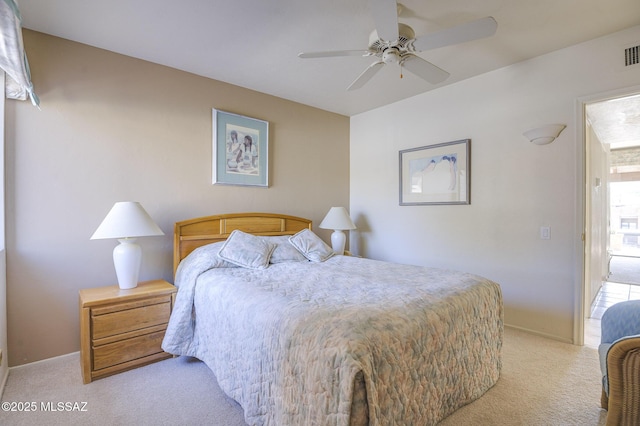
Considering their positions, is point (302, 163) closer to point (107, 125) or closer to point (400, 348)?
point (107, 125)

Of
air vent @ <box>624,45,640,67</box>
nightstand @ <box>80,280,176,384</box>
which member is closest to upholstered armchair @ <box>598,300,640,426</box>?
air vent @ <box>624,45,640,67</box>

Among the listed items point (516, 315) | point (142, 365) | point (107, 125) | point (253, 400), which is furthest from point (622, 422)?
point (107, 125)

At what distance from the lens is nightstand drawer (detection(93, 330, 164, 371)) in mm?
2201

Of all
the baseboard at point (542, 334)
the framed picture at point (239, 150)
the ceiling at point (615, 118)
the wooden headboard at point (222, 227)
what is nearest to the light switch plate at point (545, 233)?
the baseboard at point (542, 334)

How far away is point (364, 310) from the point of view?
1546mm

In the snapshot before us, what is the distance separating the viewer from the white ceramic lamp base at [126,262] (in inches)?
96.1

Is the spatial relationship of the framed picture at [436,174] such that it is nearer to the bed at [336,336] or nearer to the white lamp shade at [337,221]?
the white lamp shade at [337,221]

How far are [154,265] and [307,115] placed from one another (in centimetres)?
267

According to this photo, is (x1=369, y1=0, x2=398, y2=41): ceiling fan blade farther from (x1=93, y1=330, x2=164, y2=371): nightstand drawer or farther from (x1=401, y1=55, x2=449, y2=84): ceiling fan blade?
(x1=93, y1=330, x2=164, y2=371): nightstand drawer

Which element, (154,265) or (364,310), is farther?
(154,265)

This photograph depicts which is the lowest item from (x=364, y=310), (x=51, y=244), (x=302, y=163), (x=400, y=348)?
(x=400, y=348)

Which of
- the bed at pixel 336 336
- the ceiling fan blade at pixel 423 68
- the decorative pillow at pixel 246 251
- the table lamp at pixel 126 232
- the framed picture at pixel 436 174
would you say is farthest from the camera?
the framed picture at pixel 436 174

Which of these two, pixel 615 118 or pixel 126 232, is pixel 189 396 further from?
pixel 615 118

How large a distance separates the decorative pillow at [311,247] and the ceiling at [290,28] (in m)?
1.76
